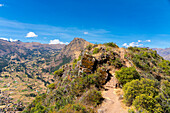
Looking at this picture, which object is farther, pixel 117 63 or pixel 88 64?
pixel 117 63

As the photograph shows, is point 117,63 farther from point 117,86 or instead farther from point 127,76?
point 127,76

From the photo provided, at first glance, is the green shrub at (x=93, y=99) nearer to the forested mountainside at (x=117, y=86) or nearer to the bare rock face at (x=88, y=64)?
the forested mountainside at (x=117, y=86)

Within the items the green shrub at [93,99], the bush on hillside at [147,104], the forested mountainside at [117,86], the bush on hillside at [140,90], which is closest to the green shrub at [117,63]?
the forested mountainside at [117,86]

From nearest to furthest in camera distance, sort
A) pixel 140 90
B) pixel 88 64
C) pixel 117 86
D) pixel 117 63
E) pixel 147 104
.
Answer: pixel 147 104 < pixel 140 90 < pixel 117 86 < pixel 88 64 < pixel 117 63

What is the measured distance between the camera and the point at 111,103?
41.4 feet

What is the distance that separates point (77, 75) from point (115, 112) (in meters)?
11.9

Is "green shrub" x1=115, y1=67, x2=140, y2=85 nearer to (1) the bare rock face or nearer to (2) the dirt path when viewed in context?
(2) the dirt path

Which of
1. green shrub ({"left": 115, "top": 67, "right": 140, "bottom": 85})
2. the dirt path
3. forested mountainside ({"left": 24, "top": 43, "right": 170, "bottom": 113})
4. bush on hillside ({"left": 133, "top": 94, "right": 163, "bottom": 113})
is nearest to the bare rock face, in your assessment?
forested mountainside ({"left": 24, "top": 43, "right": 170, "bottom": 113})

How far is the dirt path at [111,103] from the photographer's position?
438 inches

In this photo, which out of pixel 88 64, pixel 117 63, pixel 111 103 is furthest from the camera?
pixel 117 63

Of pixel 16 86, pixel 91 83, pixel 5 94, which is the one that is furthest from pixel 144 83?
pixel 16 86

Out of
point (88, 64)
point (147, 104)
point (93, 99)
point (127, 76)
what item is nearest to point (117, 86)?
point (127, 76)

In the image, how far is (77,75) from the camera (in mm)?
21344

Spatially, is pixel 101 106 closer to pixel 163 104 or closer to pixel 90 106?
pixel 90 106
